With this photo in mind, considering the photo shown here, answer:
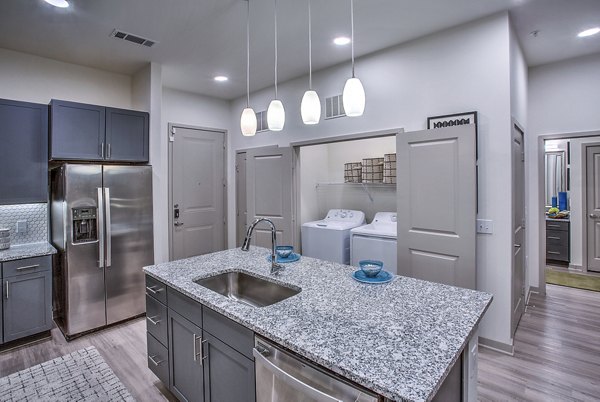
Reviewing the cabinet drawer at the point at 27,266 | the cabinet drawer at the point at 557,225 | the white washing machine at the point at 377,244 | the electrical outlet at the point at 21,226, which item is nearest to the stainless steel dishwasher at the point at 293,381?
the white washing machine at the point at 377,244

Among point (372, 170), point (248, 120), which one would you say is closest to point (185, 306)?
point (248, 120)

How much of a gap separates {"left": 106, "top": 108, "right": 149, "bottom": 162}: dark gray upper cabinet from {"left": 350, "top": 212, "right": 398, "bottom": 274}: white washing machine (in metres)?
2.76

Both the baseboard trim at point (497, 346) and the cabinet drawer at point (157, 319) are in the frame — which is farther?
the baseboard trim at point (497, 346)

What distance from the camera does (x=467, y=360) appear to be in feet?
4.25

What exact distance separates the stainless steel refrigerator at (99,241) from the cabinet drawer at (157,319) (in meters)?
1.35

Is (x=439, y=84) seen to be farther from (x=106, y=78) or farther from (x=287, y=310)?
(x=106, y=78)

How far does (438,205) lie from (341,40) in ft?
6.06

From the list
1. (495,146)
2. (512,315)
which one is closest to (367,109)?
(495,146)

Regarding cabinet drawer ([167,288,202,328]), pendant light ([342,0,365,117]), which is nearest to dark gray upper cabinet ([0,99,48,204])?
cabinet drawer ([167,288,202,328])

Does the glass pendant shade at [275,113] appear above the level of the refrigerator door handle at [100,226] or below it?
above

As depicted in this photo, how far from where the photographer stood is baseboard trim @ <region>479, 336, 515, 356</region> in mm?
2609

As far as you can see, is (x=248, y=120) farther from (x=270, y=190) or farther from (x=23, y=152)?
(x=23, y=152)

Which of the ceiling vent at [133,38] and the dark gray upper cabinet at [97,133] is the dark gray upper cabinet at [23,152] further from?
the ceiling vent at [133,38]

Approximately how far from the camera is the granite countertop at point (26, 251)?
108 inches
